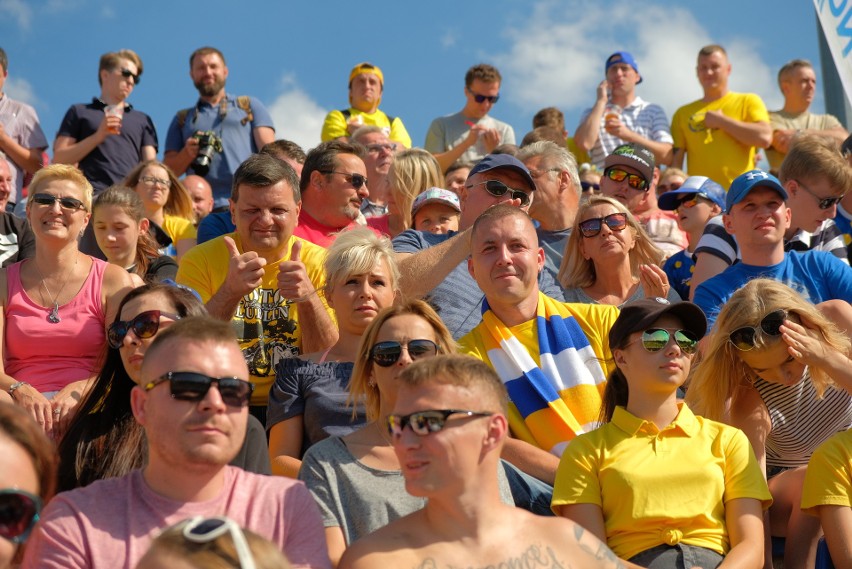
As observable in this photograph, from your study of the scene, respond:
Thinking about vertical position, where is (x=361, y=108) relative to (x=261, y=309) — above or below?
above

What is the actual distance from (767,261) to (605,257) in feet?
2.74

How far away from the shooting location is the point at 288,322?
5504 millimetres

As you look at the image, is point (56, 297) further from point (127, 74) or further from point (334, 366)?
point (127, 74)

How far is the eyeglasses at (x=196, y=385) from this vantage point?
309 centimetres

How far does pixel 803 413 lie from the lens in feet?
15.4

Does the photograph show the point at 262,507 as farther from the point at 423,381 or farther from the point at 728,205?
the point at 728,205

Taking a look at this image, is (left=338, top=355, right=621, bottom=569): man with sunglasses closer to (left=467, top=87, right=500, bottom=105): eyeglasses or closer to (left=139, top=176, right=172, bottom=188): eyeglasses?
(left=139, top=176, right=172, bottom=188): eyeglasses

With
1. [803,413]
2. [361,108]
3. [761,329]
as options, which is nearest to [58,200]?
[761,329]

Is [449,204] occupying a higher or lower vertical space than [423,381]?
higher

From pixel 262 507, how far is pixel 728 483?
1799mm

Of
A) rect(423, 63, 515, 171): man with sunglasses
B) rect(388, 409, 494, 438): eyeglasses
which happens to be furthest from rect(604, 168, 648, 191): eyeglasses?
rect(388, 409, 494, 438): eyeglasses

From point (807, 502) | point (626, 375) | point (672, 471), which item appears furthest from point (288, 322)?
point (807, 502)

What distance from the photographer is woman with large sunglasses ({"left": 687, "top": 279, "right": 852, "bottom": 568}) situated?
14.5 feet

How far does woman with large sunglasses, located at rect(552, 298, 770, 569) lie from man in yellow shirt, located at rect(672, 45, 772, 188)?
5.85 metres
